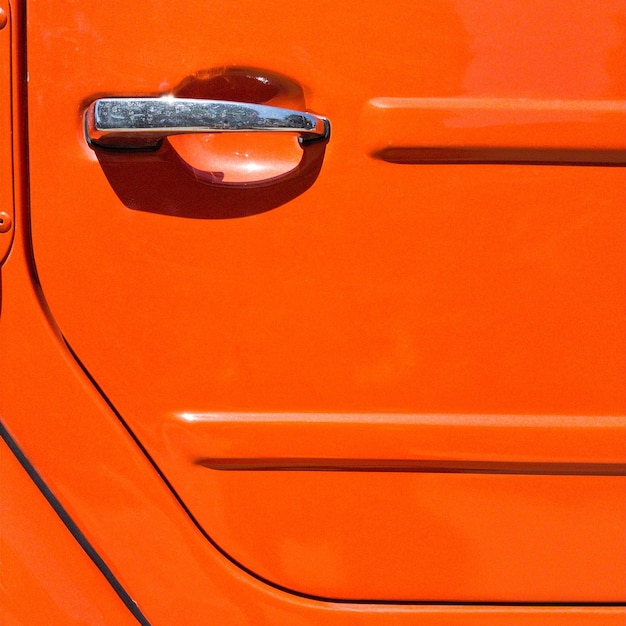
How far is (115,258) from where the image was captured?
2.76 feet

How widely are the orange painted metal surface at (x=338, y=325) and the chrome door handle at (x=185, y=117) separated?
0.04m

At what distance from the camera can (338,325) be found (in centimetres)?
86

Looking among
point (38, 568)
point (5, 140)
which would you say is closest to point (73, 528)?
point (38, 568)

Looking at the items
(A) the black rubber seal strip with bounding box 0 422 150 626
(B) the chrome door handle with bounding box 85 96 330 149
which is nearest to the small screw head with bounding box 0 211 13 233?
(B) the chrome door handle with bounding box 85 96 330 149

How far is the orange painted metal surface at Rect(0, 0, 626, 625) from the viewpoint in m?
0.81

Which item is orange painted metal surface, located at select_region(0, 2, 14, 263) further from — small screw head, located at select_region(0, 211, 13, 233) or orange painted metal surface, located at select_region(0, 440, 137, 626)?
orange painted metal surface, located at select_region(0, 440, 137, 626)

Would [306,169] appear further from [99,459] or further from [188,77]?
[99,459]

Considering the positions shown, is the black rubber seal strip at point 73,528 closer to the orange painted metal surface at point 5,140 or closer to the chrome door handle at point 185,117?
the orange painted metal surface at point 5,140

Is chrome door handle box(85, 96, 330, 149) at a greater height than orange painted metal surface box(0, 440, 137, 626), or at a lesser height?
greater

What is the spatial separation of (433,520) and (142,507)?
407mm

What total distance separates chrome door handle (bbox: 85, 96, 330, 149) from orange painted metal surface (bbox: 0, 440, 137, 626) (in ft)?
1.48

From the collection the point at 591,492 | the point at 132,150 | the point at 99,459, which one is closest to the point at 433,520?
the point at 591,492

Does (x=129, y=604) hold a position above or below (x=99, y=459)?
below

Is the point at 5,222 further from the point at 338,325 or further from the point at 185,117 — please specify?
the point at 338,325
